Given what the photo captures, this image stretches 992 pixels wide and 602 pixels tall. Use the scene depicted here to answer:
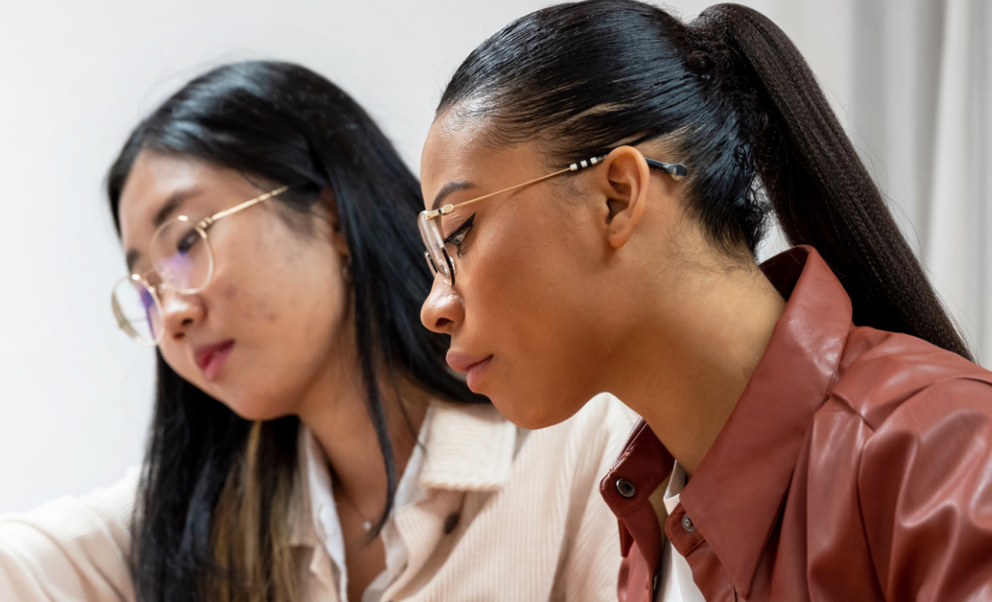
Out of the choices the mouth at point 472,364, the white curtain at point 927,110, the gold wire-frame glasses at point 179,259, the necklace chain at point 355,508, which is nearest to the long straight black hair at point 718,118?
the mouth at point 472,364

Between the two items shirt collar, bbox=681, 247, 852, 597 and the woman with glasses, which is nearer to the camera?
shirt collar, bbox=681, 247, 852, 597

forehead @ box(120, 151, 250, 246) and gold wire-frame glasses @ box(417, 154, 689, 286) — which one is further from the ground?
gold wire-frame glasses @ box(417, 154, 689, 286)

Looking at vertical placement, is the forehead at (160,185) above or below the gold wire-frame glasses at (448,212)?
below

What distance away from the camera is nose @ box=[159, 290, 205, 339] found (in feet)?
4.72

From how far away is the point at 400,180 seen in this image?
5.19 ft

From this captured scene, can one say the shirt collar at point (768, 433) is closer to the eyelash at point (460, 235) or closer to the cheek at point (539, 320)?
the cheek at point (539, 320)

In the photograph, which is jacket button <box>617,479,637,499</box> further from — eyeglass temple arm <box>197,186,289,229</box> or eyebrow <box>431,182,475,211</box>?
eyeglass temple arm <box>197,186,289,229</box>

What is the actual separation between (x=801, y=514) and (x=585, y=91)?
0.43m

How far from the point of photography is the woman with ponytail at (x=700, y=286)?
2.37ft

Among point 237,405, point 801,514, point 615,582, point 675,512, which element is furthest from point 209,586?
point 801,514

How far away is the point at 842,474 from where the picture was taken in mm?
699

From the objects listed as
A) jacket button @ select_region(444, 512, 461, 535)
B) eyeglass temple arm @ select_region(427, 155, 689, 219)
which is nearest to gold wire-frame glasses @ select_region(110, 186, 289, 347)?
jacket button @ select_region(444, 512, 461, 535)

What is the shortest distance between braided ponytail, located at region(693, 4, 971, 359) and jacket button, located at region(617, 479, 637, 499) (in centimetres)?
31

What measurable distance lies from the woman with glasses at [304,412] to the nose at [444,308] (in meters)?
0.55
